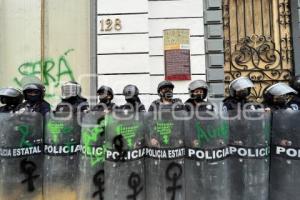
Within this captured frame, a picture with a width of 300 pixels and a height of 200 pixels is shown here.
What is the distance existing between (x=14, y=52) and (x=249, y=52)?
5.57 m

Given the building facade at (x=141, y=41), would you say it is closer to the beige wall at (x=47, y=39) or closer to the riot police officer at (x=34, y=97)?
the beige wall at (x=47, y=39)

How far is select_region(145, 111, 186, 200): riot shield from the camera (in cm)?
342

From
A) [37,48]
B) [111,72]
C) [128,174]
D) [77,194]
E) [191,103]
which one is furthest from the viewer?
[37,48]

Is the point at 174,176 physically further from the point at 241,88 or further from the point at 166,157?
the point at 241,88

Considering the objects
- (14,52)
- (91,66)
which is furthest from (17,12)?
(91,66)

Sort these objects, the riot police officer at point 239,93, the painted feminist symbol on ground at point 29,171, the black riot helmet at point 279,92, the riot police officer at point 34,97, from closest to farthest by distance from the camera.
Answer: the painted feminist symbol on ground at point 29,171
the black riot helmet at point 279,92
the riot police officer at point 239,93
the riot police officer at point 34,97

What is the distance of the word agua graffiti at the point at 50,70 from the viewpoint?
779 centimetres

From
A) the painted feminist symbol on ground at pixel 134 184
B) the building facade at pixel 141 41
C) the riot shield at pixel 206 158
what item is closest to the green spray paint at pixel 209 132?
the riot shield at pixel 206 158

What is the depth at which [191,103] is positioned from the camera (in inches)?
183

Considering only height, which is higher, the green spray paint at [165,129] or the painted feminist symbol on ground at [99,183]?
the green spray paint at [165,129]

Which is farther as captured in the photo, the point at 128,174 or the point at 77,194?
the point at 77,194

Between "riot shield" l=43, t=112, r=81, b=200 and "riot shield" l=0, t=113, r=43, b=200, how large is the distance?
110 millimetres

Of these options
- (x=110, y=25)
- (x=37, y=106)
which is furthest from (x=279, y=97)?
(x=110, y=25)

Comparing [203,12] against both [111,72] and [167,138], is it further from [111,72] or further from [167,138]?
[167,138]
